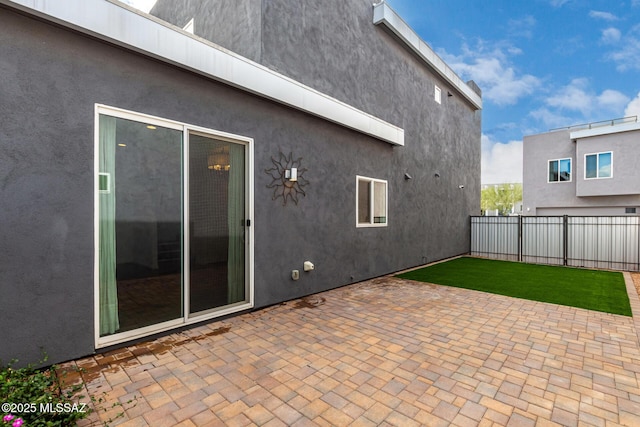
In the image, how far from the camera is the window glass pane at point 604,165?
1457 centimetres

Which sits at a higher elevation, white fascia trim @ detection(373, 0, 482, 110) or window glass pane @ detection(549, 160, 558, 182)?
white fascia trim @ detection(373, 0, 482, 110)

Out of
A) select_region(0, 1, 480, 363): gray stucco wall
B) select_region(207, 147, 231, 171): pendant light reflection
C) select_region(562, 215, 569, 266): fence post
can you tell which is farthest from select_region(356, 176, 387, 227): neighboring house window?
select_region(562, 215, 569, 266): fence post

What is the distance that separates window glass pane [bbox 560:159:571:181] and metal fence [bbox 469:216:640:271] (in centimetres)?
880

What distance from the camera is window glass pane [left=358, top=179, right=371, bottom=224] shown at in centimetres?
671

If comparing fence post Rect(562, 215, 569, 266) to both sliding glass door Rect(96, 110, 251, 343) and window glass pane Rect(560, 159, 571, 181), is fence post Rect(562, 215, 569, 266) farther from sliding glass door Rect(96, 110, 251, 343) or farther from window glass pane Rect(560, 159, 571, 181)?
sliding glass door Rect(96, 110, 251, 343)

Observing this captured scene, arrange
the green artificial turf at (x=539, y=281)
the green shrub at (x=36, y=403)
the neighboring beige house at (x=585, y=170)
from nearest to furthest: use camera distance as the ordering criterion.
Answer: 1. the green shrub at (x=36, y=403)
2. the green artificial turf at (x=539, y=281)
3. the neighboring beige house at (x=585, y=170)

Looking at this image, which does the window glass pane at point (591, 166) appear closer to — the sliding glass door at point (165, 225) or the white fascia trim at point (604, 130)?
the white fascia trim at point (604, 130)

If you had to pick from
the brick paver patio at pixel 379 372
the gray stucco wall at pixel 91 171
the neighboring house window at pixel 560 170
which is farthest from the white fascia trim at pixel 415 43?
the neighboring house window at pixel 560 170

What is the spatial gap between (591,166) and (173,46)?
19.4 meters

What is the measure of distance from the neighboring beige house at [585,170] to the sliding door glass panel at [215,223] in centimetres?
1836

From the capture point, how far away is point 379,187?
24.3ft

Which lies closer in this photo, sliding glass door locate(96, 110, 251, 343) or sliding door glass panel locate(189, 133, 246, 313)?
sliding glass door locate(96, 110, 251, 343)

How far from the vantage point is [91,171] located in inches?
121

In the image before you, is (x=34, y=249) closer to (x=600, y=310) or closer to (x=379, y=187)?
(x=379, y=187)
